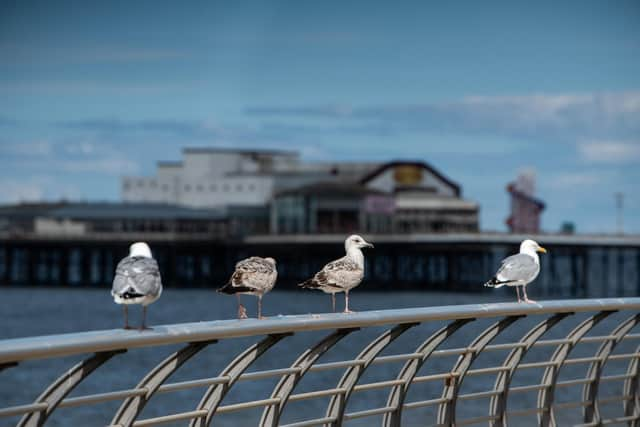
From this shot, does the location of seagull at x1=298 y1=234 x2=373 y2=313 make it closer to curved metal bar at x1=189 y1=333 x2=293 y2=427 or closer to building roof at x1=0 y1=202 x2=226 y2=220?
curved metal bar at x1=189 y1=333 x2=293 y2=427

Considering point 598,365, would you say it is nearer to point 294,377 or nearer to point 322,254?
point 294,377

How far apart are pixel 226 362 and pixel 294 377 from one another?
36963 millimetres

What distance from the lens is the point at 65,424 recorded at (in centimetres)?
A: 2906

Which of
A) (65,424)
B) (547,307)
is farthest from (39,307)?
(547,307)

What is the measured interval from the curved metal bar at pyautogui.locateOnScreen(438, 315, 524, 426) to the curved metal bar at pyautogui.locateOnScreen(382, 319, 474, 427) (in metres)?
0.20

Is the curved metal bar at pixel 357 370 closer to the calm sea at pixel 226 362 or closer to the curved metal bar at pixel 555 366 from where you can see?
the curved metal bar at pixel 555 366

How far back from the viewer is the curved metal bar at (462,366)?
7344 millimetres

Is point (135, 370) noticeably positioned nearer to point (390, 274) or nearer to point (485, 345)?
point (485, 345)

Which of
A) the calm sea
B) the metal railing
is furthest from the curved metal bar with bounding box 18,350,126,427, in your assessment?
the calm sea

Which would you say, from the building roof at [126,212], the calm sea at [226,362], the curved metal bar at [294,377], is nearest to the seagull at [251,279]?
the curved metal bar at [294,377]

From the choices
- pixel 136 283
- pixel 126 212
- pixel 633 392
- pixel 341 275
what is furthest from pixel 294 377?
pixel 126 212

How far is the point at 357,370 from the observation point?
21.9 ft

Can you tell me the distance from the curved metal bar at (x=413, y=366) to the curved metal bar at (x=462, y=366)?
20 cm

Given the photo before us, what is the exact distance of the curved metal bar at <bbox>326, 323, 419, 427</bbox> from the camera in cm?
668
